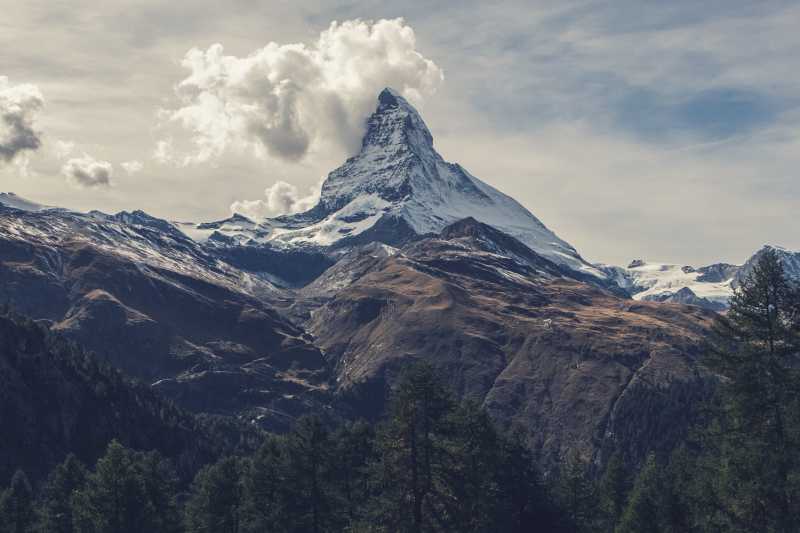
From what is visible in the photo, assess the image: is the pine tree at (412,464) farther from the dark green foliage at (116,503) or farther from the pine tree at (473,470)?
the dark green foliage at (116,503)

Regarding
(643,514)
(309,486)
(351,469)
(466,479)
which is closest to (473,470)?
(309,486)

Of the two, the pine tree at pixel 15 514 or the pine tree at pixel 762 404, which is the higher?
the pine tree at pixel 762 404

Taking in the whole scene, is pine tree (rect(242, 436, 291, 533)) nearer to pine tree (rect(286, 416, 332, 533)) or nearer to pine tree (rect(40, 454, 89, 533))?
pine tree (rect(286, 416, 332, 533))

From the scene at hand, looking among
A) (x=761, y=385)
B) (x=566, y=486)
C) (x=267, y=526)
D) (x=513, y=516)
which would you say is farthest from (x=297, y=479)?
(x=566, y=486)

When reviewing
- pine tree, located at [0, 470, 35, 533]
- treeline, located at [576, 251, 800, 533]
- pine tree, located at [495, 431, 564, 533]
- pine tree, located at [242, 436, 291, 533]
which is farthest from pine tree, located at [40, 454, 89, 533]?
treeline, located at [576, 251, 800, 533]

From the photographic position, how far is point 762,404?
58062 millimetres

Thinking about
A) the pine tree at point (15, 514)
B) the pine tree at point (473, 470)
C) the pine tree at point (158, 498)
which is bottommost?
the pine tree at point (15, 514)

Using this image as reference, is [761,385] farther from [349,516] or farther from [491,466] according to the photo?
[349,516]

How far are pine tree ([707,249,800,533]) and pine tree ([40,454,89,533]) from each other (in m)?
67.4

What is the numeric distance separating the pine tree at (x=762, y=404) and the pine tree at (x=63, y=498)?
6739 centimetres

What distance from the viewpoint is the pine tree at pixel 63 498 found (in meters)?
101

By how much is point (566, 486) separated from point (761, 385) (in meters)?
71.6

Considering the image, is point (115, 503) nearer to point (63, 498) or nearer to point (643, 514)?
point (63, 498)

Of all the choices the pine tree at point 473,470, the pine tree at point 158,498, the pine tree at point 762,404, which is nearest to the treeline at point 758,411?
the pine tree at point 762,404
